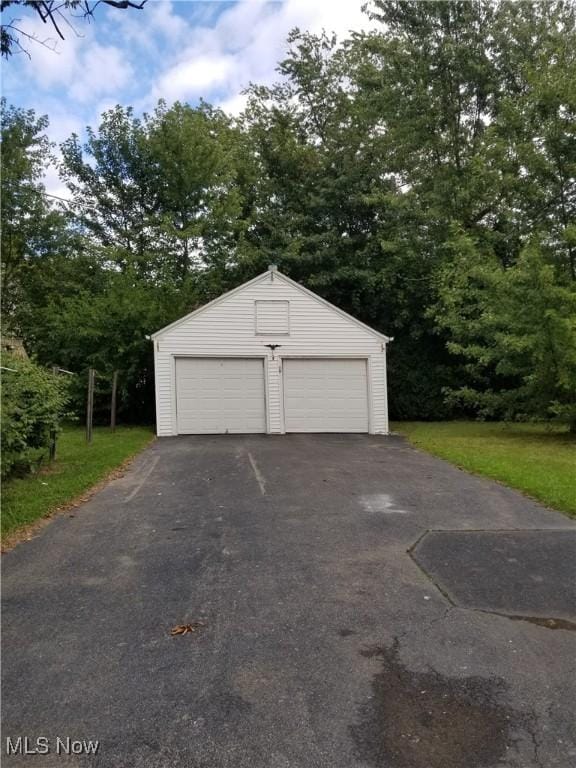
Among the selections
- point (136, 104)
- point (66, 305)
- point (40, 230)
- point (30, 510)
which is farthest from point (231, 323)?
point (136, 104)

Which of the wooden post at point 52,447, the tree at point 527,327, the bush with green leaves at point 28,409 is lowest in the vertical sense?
the wooden post at point 52,447

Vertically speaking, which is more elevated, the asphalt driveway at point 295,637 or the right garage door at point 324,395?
the right garage door at point 324,395

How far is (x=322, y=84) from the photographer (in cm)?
2450

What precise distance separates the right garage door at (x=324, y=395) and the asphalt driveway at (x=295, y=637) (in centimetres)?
921

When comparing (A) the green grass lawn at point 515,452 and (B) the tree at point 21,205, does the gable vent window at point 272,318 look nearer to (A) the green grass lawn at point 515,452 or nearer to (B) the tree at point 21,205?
(A) the green grass lawn at point 515,452

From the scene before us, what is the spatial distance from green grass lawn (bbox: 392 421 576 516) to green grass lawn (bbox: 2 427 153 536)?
5.83 m

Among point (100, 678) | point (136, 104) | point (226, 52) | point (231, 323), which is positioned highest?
point (136, 104)

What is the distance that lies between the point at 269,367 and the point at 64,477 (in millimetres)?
8133

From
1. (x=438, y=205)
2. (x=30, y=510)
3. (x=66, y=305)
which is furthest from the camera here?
(x=438, y=205)

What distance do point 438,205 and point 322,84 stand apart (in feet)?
27.2

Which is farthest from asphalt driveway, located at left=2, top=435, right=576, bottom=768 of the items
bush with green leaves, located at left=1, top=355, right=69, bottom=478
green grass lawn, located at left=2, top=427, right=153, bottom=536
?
bush with green leaves, located at left=1, top=355, right=69, bottom=478

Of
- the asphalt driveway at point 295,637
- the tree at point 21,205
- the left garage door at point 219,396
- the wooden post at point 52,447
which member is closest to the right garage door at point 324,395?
the left garage door at point 219,396

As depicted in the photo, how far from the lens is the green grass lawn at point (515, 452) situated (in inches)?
301

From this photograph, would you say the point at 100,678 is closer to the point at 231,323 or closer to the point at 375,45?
the point at 231,323
